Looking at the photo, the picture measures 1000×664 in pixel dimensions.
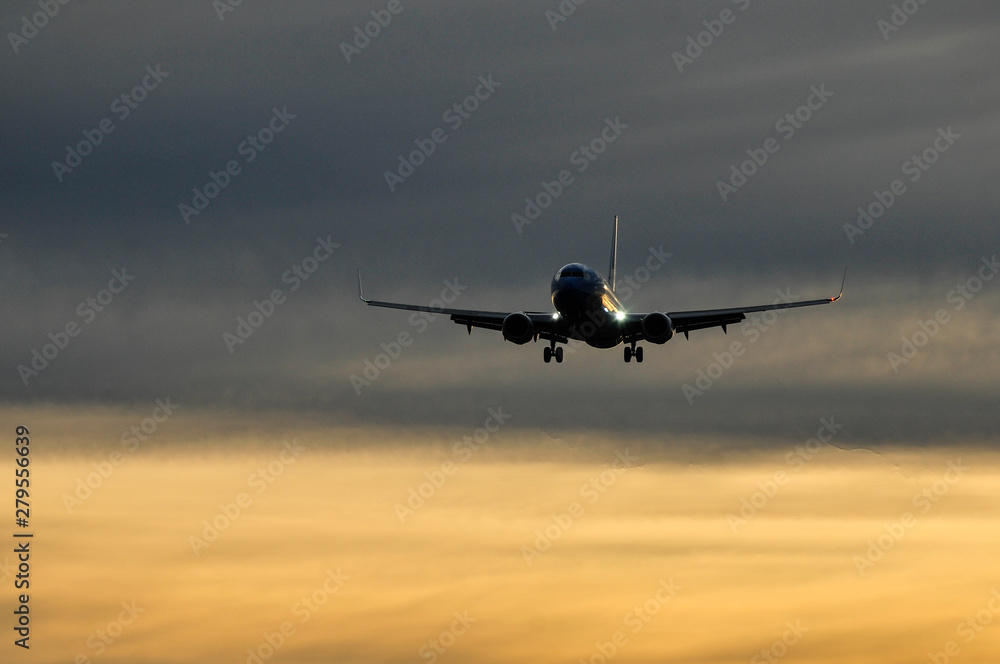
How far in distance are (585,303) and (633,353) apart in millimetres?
11881

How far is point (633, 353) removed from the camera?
4090 inches

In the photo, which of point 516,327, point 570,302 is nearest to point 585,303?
point 570,302

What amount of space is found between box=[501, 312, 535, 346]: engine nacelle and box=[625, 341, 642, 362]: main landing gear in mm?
10964

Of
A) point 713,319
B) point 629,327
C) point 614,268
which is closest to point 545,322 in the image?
point 629,327

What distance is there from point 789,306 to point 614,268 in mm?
50033

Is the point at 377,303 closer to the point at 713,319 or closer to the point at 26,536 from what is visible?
the point at 713,319

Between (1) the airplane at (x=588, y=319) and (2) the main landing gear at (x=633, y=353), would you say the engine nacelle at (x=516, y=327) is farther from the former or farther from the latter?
(2) the main landing gear at (x=633, y=353)

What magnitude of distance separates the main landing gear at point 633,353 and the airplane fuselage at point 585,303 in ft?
18.2

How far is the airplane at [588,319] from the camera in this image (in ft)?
A: 307

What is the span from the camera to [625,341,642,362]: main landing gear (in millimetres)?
103688

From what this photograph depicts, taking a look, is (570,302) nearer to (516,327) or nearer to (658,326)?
(516,327)

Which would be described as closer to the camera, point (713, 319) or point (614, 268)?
point (713, 319)

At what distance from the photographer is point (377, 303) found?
103 metres

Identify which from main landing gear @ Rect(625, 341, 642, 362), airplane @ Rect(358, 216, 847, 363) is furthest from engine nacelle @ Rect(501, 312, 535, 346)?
main landing gear @ Rect(625, 341, 642, 362)
